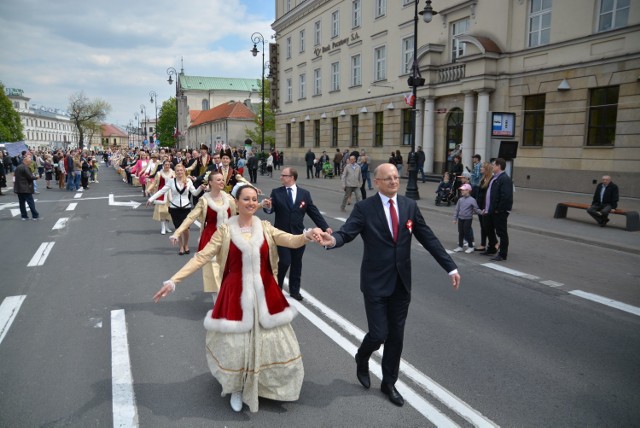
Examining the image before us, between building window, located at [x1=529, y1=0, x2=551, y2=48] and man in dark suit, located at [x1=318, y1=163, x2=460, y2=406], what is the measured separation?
20.7 metres

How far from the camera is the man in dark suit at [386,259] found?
13.3ft

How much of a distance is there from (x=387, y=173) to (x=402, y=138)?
1072 inches

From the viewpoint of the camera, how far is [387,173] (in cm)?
404

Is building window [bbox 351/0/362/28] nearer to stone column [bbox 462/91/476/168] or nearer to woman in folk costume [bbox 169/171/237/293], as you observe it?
stone column [bbox 462/91/476/168]

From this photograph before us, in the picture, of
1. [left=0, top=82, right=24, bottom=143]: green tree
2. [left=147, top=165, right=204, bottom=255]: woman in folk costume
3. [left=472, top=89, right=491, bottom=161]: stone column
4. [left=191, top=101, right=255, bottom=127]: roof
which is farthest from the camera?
[left=191, top=101, right=255, bottom=127]: roof

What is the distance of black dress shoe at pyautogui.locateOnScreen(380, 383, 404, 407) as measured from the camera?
13.3 feet

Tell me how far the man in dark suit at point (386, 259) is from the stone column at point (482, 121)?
20510 mm

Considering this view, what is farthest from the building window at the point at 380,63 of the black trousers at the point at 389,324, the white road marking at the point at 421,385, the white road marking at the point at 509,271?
the black trousers at the point at 389,324

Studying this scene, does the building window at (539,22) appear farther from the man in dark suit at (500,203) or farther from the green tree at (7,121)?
the green tree at (7,121)

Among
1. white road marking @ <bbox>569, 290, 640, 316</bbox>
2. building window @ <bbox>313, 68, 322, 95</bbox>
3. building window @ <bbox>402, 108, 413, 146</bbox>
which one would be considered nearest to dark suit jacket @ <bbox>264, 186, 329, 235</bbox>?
white road marking @ <bbox>569, 290, 640, 316</bbox>

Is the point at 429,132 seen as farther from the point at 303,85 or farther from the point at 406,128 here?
the point at 303,85

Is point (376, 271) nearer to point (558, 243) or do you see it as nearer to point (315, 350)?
point (315, 350)

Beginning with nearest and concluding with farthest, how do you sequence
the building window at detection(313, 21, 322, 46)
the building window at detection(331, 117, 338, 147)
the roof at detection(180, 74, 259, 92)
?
the building window at detection(331, 117, 338, 147) < the building window at detection(313, 21, 322, 46) < the roof at detection(180, 74, 259, 92)

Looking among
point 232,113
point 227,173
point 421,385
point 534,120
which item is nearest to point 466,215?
point 227,173
